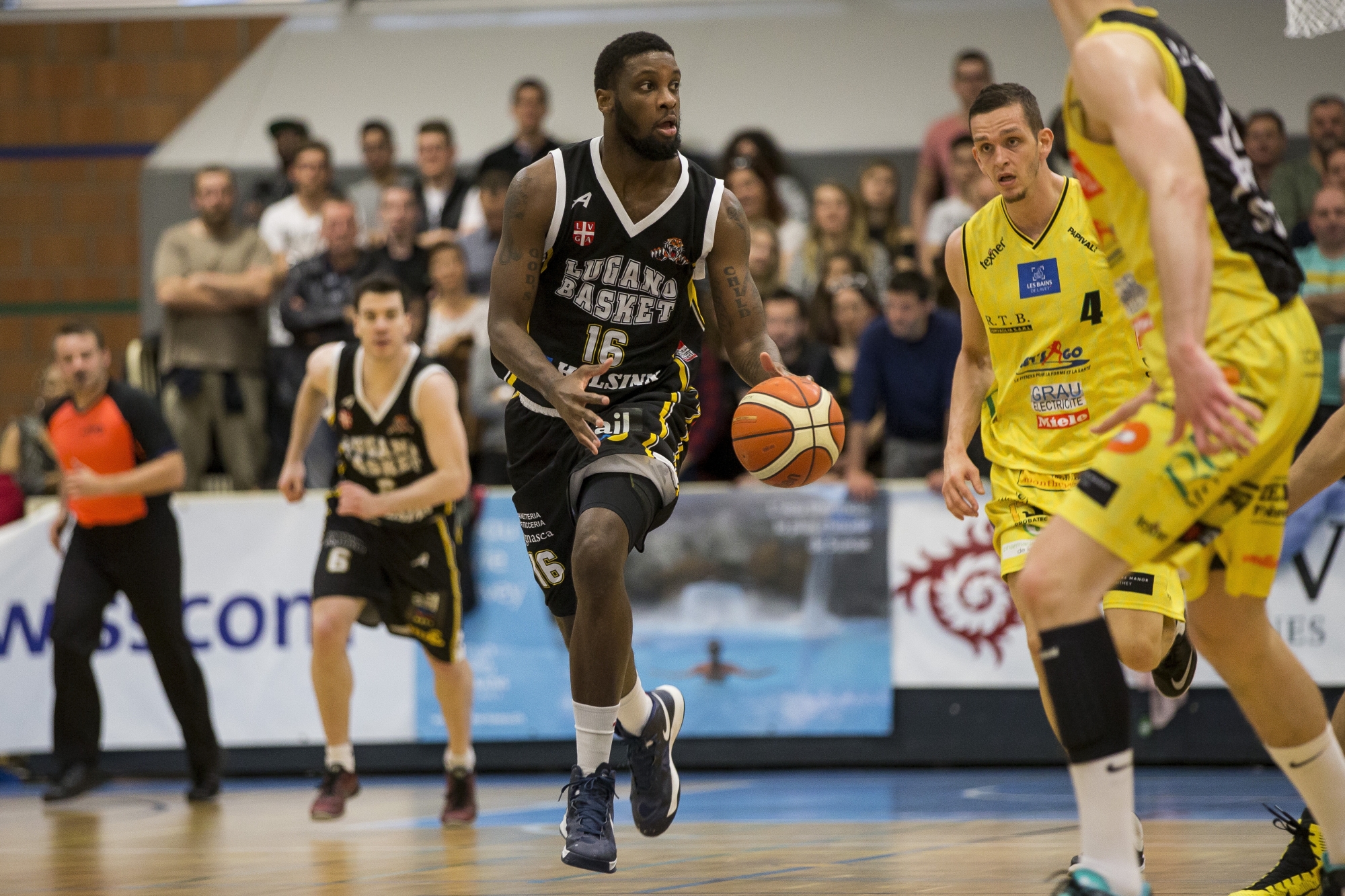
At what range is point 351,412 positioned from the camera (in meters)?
7.54

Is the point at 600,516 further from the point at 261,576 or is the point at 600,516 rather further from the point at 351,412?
the point at 261,576

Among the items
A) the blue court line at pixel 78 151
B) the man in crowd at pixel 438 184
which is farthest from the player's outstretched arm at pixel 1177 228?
the blue court line at pixel 78 151

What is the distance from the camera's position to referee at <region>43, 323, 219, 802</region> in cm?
860

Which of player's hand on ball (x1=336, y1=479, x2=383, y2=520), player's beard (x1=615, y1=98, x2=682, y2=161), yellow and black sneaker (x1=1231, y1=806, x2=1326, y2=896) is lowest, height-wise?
yellow and black sneaker (x1=1231, y1=806, x2=1326, y2=896)

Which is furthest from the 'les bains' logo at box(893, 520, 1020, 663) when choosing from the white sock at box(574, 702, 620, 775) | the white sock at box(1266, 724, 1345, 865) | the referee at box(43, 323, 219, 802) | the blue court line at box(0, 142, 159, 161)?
the blue court line at box(0, 142, 159, 161)

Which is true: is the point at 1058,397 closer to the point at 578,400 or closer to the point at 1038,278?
the point at 1038,278

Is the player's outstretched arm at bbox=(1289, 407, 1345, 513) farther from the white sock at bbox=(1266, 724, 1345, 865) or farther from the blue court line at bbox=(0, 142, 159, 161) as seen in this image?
the blue court line at bbox=(0, 142, 159, 161)

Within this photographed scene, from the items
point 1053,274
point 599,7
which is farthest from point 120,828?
point 599,7

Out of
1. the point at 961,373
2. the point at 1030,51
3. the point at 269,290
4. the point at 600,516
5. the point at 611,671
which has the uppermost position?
the point at 1030,51

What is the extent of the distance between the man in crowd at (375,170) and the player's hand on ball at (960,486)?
7507 millimetres

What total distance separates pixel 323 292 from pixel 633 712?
5892 mm

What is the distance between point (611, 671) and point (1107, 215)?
2.02 m

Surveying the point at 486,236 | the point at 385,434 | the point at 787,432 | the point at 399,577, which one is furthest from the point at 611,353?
the point at 486,236

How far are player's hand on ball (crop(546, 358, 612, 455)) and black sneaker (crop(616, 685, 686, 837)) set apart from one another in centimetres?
114
